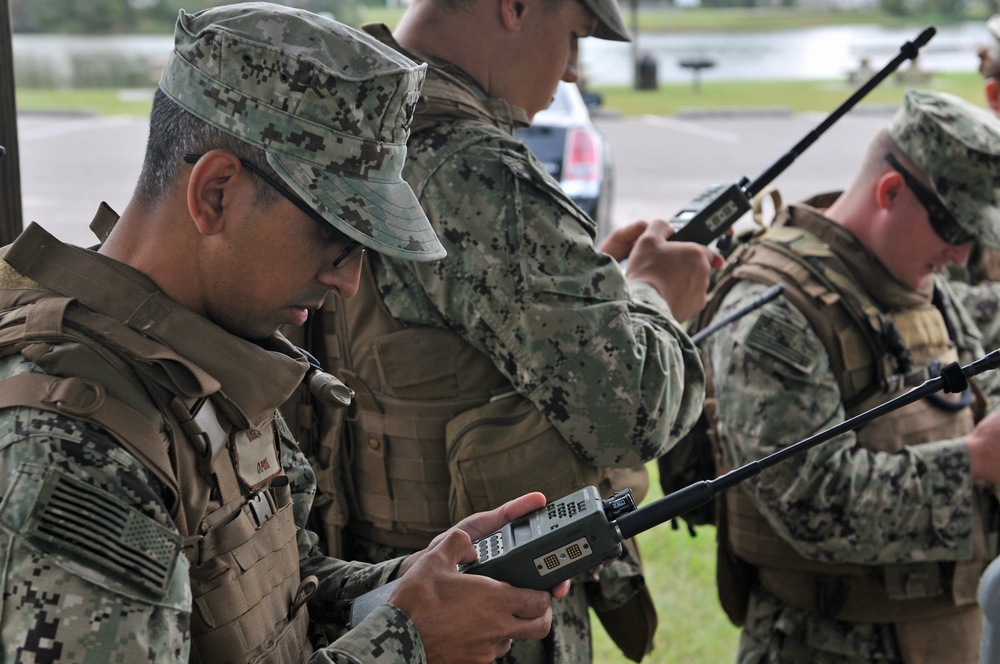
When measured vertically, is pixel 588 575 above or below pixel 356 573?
above

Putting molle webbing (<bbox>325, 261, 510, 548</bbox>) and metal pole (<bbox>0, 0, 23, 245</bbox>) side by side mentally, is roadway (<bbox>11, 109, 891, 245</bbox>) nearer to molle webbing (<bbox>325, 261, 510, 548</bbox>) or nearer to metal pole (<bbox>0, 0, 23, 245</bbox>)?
metal pole (<bbox>0, 0, 23, 245</bbox>)

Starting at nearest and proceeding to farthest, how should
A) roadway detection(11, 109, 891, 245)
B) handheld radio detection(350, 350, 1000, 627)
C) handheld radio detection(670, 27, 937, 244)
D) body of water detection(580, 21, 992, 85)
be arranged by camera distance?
handheld radio detection(350, 350, 1000, 627), handheld radio detection(670, 27, 937, 244), roadway detection(11, 109, 891, 245), body of water detection(580, 21, 992, 85)

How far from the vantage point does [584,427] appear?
2.24 metres

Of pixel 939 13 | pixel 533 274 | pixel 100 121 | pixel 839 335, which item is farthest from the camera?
pixel 939 13

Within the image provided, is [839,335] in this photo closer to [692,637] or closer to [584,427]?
[584,427]

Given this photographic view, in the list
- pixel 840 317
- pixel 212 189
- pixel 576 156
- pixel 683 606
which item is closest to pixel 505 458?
pixel 212 189

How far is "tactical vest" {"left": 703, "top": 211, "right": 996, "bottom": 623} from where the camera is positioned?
295 centimetres

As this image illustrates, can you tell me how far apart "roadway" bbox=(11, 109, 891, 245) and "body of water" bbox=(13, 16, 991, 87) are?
188cm

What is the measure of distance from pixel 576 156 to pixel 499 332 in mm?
6066

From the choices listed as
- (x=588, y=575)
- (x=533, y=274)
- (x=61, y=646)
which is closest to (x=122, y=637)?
(x=61, y=646)

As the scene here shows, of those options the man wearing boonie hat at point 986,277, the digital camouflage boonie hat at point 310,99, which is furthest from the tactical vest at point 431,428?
the man wearing boonie hat at point 986,277

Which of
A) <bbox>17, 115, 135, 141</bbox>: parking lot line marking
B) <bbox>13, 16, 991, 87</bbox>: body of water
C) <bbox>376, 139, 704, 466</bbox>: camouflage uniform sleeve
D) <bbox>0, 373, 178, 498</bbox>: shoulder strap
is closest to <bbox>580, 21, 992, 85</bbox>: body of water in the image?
<bbox>13, 16, 991, 87</bbox>: body of water

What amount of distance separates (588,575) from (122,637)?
4.68ft

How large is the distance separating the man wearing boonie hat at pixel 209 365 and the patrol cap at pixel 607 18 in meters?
0.89
